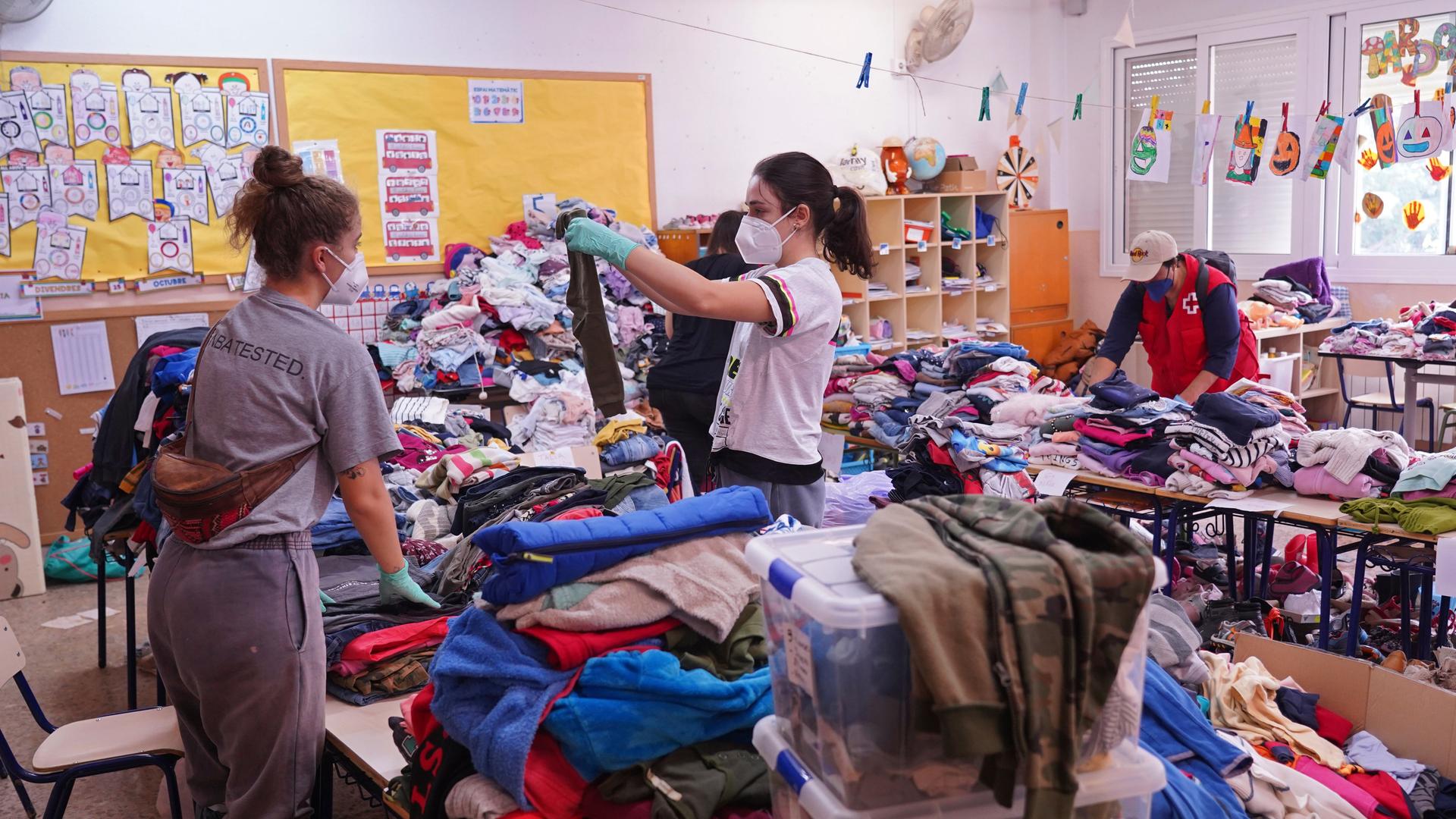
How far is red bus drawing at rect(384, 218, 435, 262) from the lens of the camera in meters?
6.29

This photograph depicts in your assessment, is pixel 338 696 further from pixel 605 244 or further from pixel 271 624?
pixel 605 244

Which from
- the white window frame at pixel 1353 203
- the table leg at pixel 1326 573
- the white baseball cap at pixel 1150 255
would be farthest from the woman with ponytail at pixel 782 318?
the white window frame at pixel 1353 203

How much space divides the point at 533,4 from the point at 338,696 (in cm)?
522

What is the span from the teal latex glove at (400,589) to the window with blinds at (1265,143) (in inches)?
283

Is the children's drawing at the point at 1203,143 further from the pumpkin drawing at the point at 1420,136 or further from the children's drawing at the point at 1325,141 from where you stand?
the pumpkin drawing at the point at 1420,136

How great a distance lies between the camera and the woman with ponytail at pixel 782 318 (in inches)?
95.5

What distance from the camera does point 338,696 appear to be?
7.95 feet

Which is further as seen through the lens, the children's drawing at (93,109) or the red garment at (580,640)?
the children's drawing at (93,109)

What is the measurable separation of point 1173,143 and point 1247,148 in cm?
196

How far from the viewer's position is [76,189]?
550cm

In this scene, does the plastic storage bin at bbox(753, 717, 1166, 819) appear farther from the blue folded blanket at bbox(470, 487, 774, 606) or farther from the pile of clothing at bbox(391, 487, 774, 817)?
the blue folded blanket at bbox(470, 487, 774, 606)

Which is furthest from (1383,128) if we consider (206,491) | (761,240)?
(206,491)

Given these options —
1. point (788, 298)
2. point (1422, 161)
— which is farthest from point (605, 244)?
point (1422, 161)

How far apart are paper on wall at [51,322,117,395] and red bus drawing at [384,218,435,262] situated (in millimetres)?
1495
